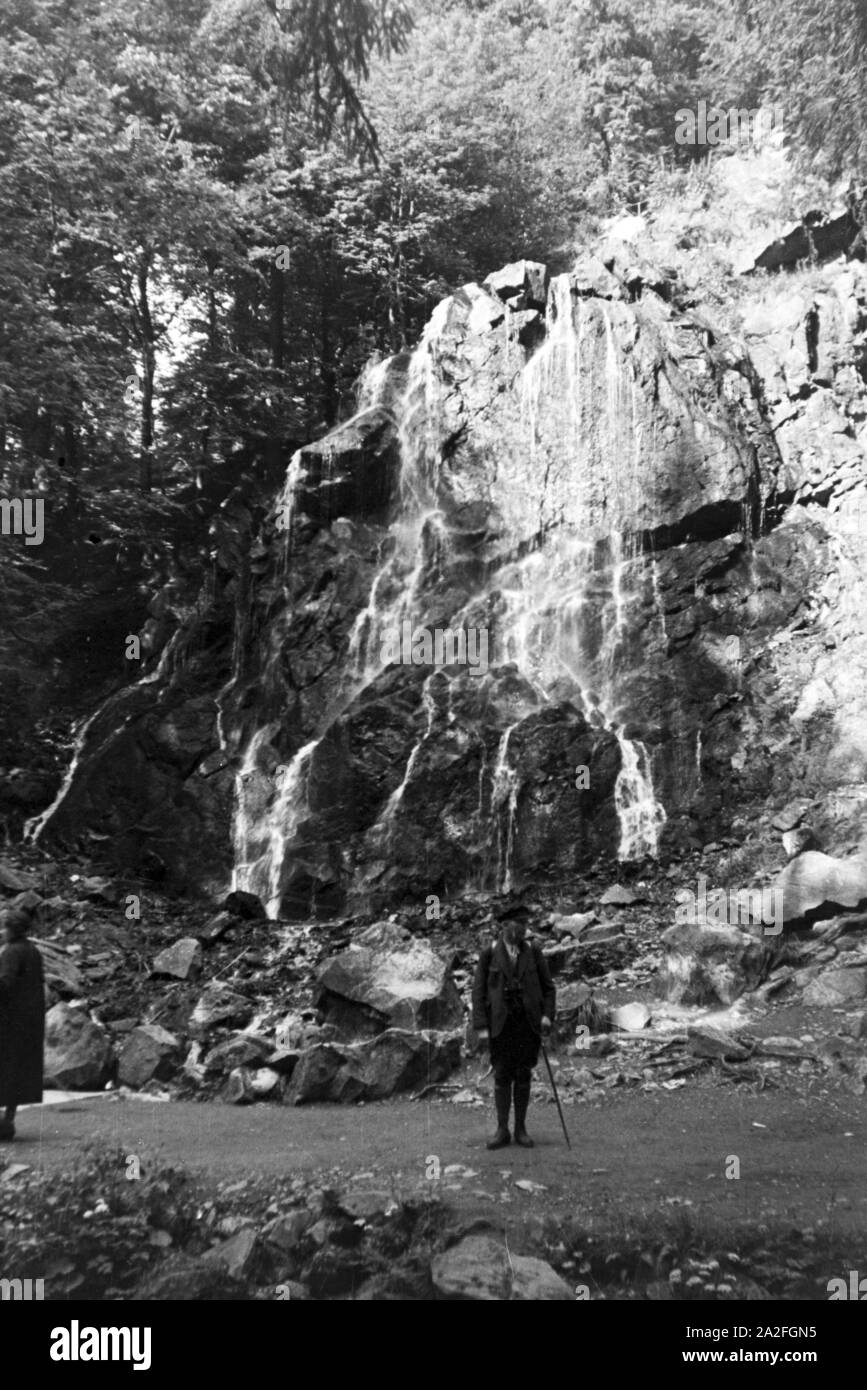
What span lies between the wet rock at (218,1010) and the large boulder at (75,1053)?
35.4 inches

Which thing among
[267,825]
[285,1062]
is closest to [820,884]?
[285,1062]

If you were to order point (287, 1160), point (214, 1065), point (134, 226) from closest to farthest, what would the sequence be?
point (287, 1160)
point (214, 1065)
point (134, 226)

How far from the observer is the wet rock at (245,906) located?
1090 cm

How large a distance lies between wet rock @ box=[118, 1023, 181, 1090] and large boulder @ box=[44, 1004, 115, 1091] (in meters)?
0.12

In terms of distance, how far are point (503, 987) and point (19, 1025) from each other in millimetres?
2962

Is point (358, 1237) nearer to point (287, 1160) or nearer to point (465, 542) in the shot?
point (287, 1160)

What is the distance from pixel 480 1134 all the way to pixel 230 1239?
174 centimetres

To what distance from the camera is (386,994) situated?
7090mm

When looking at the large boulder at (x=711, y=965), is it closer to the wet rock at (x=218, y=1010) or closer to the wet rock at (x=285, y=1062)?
the wet rock at (x=285, y=1062)

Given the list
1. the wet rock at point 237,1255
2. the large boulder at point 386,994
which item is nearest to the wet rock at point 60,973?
the large boulder at point 386,994
